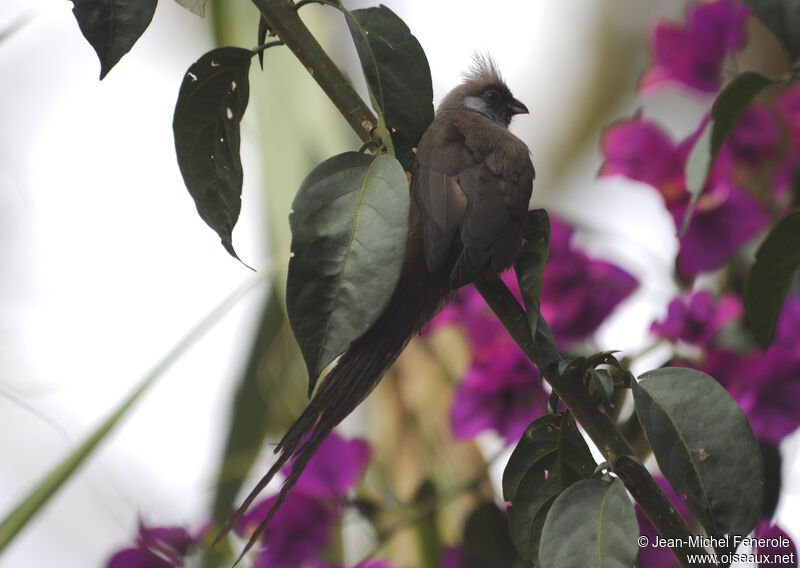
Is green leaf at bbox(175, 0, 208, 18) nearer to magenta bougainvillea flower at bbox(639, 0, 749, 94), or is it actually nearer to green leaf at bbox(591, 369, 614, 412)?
green leaf at bbox(591, 369, 614, 412)

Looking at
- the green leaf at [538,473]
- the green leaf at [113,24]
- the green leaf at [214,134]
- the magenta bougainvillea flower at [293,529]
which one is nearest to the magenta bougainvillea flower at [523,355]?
the magenta bougainvillea flower at [293,529]

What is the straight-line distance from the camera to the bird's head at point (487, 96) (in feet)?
5.64

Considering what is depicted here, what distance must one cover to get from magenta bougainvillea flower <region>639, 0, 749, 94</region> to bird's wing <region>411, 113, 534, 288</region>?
1.15 ft

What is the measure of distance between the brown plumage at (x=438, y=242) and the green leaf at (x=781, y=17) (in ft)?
1.06

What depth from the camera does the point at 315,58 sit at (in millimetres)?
703

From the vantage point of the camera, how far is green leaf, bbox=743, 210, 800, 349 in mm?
724

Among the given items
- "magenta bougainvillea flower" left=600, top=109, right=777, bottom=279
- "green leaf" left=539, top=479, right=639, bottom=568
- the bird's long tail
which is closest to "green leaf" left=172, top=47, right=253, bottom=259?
the bird's long tail

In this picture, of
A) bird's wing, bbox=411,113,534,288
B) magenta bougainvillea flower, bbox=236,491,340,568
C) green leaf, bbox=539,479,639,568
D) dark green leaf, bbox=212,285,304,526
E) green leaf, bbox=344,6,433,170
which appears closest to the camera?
green leaf, bbox=539,479,639,568

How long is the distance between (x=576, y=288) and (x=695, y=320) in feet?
0.53

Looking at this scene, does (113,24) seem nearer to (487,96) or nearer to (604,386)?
(604,386)

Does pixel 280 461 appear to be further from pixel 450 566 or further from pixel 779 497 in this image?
pixel 779 497

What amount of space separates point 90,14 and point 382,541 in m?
0.79

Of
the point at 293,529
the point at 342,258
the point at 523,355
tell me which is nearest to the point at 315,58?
the point at 342,258

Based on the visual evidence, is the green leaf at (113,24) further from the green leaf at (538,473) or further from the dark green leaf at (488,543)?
the dark green leaf at (488,543)
